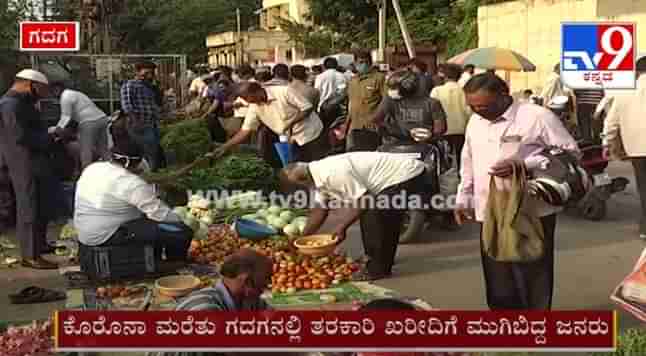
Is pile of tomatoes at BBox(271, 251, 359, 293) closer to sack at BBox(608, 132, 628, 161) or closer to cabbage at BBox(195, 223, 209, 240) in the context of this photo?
cabbage at BBox(195, 223, 209, 240)

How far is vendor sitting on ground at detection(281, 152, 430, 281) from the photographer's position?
535cm

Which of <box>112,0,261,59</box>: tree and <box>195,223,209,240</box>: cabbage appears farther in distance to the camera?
<box>112,0,261,59</box>: tree

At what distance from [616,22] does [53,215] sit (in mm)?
4797

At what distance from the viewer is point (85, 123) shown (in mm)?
8148

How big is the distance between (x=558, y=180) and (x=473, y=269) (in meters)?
2.64

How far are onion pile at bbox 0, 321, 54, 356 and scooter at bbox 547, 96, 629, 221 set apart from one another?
4772 millimetres

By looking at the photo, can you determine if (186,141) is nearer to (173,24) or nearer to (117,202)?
(117,202)

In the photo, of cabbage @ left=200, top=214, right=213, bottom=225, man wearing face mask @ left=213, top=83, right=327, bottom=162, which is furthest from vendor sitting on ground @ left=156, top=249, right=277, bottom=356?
man wearing face mask @ left=213, top=83, right=327, bottom=162

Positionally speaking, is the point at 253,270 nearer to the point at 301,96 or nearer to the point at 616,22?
the point at 616,22

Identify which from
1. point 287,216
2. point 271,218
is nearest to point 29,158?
point 271,218

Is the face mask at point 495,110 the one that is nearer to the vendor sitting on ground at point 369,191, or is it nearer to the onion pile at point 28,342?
the vendor sitting on ground at point 369,191

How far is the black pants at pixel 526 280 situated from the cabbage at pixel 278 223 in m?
2.09

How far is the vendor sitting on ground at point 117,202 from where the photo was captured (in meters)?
5.21

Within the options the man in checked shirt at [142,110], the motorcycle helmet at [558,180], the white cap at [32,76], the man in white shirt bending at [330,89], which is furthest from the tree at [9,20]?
the motorcycle helmet at [558,180]
